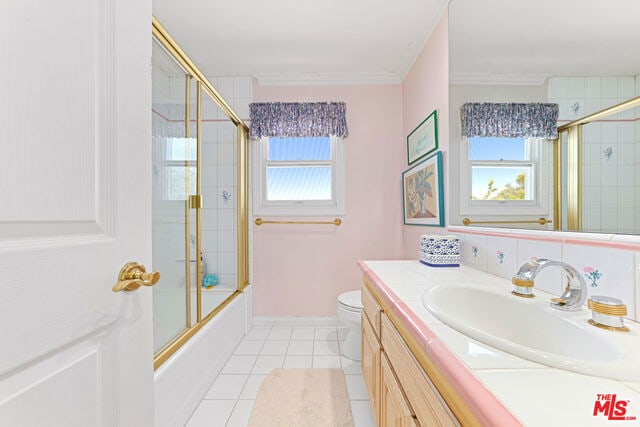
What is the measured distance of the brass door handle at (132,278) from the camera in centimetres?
55

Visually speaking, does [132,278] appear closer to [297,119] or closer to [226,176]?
[226,176]

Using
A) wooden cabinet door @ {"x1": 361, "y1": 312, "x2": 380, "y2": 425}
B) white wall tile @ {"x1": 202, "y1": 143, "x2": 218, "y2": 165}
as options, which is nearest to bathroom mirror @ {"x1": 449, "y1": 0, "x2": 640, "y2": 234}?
wooden cabinet door @ {"x1": 361, "y1": 312, "x2": 380, "y2": 425}

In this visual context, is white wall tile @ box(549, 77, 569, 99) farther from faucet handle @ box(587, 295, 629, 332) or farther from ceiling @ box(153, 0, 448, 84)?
ceiling @ box(153, 0, 448, 84)

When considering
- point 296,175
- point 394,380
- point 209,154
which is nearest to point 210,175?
point 209,154

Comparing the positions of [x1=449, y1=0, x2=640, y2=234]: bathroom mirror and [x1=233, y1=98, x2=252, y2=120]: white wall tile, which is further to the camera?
[x1=233, y1=98, x2=252, y2=120]: white wall tile

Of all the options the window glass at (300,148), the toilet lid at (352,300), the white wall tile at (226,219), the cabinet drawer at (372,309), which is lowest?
the toilet lid at (352,300)

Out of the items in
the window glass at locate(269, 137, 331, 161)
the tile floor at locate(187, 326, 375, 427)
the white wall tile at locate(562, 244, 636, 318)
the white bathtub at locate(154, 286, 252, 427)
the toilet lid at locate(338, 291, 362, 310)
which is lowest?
the tile floor at locate(187, 326, 375, 427)

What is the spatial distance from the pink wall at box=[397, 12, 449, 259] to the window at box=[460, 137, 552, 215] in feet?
0.65

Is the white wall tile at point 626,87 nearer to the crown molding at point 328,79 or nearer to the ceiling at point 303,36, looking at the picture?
the ceiling at point 303,36

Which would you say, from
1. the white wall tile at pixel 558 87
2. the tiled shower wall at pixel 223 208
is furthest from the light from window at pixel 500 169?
the tiled shower wall at pixel 223 208

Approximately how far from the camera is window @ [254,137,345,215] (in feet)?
7.70

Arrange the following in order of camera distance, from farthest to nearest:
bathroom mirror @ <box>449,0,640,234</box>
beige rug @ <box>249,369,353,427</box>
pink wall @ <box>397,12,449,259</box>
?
pink wall @ <box>397,12,449,259</box> → beige rug @ <box>249,369,353,427</box> → bathroom mirror @ <box>449,0,640,234</box>

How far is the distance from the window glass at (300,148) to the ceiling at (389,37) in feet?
1.65

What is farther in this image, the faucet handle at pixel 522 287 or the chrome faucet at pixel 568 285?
the faucet handle at pixel 522 287
